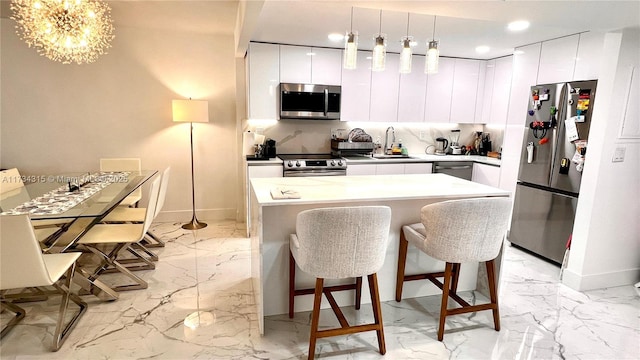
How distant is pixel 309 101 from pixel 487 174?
2.43 m

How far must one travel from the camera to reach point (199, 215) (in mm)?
4754

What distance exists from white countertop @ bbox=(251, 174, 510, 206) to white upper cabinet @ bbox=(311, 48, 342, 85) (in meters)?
1.92

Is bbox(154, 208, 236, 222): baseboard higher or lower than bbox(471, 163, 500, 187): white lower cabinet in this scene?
lower

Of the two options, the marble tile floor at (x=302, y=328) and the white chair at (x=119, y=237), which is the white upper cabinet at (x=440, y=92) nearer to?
the marble tile floor at (x=302, y=328)

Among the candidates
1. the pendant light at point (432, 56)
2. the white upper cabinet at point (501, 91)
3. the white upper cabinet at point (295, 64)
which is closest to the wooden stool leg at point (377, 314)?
the pendant light at point (432, 56)

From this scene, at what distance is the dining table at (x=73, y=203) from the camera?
7.61 feet

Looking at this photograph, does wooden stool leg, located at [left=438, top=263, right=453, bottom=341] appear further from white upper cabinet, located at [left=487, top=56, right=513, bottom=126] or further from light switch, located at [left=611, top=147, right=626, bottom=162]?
white upper cabinet, located at [left=487, top=56, right=513, bottom=126]

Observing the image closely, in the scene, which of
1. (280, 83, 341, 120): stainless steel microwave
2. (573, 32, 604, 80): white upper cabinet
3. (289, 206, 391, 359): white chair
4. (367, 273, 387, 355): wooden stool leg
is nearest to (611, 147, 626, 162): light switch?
(573, 32, 604, 80): white upper cabinet

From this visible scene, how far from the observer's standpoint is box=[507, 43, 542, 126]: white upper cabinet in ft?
12.3

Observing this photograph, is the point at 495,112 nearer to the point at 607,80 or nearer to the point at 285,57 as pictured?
the point at 607,80

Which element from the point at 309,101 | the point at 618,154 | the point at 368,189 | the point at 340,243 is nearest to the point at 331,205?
the point at 368,189

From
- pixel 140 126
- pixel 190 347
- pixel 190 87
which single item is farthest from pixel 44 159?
pixel 190 347

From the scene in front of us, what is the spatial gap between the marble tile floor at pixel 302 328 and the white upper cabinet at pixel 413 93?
2.48m

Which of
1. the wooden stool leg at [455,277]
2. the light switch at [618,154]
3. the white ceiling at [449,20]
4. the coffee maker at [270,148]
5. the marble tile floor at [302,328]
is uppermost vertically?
the white ceiling at [449,20]
